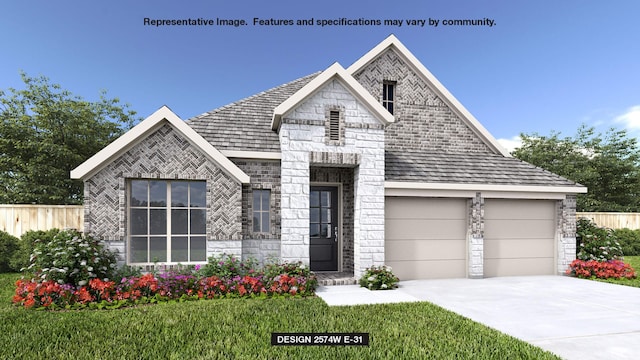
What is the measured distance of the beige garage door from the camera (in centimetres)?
1052

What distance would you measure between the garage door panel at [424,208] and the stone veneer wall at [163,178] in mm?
4230

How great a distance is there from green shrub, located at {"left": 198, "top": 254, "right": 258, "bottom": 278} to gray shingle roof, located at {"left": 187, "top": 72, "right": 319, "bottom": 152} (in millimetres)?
2761

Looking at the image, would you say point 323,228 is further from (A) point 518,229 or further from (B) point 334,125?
(A) point 518,229

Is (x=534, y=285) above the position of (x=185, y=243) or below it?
below

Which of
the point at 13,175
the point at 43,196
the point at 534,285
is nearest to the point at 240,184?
the point at 534,285

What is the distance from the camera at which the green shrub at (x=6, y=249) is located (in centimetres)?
1104

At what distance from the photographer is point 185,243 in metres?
8.39

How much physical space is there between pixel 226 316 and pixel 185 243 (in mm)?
3005

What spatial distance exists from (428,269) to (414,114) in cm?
519

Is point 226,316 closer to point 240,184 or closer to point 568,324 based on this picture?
point 240,184

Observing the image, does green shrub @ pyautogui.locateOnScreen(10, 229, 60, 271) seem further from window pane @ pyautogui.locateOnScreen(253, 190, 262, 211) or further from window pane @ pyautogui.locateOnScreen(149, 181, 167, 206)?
window pane @ pyautogui.locateOnScreen(253, 190, 262, 211)

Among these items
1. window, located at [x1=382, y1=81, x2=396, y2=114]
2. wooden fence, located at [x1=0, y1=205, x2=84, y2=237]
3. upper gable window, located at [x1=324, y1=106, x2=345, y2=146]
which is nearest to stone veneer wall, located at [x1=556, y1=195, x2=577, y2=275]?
window, located at [x1=382, y1=81, x2=396, y2=114]

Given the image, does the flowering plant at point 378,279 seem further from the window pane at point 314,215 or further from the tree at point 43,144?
the tree at point 43,144

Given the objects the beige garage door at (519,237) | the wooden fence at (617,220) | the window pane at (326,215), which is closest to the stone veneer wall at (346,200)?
the window pane at (326,215)
